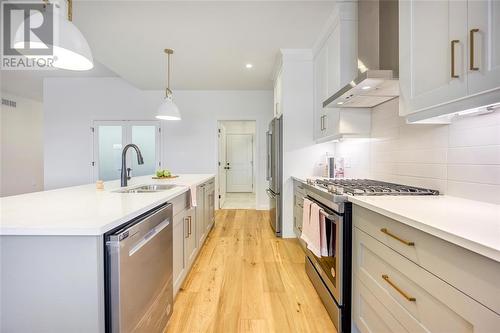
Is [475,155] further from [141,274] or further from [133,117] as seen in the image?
[133,117]

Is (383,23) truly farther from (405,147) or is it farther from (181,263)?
(181,263)

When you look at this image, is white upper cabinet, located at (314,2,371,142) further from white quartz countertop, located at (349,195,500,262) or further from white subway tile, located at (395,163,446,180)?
white quartz countertop, located at (349,195,500,262)

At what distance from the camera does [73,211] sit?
3.61ft

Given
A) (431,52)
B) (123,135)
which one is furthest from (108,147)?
(431,52)

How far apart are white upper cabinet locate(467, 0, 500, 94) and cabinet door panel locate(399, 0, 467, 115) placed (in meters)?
0.04

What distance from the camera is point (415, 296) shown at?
910mm

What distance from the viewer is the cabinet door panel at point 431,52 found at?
1.01m

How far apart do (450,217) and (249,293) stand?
5.13ft

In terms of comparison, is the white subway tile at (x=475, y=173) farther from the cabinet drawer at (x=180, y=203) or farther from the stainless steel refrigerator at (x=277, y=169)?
the stainless steel refrigerator at (x=277, y=169)

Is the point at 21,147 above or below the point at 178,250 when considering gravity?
above

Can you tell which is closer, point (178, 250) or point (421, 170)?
point (421, 170)

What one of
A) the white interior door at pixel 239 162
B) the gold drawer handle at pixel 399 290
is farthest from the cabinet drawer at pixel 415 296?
the white interior door at pixel 239 162

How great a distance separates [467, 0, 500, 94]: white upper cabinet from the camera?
2.81 feet

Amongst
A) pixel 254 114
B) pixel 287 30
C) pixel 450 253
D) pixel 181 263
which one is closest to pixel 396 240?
pixel 450 253
